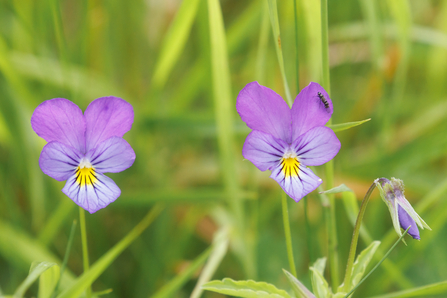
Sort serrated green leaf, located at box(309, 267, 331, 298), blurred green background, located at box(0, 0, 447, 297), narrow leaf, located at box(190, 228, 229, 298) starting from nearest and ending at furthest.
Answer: serrated green leaf, located at box(309, 267, 331, 298) → narrow leaf, located at box(190, 228, 229, 298) → blurred green background, located at box(0, 0, 447, 297)

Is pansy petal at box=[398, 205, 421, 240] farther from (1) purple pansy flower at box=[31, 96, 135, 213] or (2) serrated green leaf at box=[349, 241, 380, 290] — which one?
(1) purple pansy flower at box=[31, 96, 135, 213]

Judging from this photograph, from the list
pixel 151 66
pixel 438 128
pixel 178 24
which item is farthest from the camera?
pixel 151 66

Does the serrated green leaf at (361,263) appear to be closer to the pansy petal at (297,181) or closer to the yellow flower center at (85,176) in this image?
the pansy petal at (297,181)

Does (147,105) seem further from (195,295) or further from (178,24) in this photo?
(195,295)

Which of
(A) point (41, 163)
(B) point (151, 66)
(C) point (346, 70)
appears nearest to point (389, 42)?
(C) point (346, 70)

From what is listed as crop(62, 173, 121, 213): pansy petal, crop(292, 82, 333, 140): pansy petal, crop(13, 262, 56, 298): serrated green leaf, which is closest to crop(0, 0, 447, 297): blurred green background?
crop(292, 82, 333, 140): pansy petal

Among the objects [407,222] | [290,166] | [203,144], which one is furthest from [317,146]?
[203,144]
